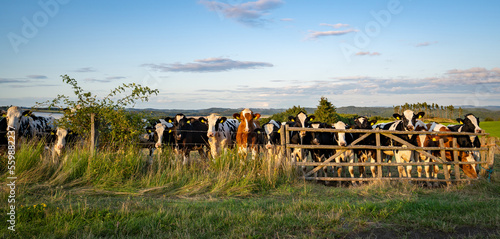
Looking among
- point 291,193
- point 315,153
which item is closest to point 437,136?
point 315,153

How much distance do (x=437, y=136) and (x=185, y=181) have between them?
28.1ft

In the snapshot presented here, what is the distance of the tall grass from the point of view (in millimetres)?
8352

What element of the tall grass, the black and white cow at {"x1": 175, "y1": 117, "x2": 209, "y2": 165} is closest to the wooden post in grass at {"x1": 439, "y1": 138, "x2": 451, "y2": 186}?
the tall grass

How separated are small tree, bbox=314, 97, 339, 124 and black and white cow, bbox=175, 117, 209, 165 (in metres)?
23.6

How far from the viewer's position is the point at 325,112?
36344mm

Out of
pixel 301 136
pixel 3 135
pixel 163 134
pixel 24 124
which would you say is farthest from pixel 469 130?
pixel 3 135

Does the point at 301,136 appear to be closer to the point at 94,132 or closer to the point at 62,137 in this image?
the point at 94,132

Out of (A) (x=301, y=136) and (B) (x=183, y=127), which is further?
(B) (x=183, y=127)

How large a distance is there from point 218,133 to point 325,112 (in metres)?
24.9

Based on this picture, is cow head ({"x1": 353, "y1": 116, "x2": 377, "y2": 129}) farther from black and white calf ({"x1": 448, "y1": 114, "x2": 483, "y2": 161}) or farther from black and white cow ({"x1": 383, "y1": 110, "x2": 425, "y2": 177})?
black and white calf ({"x1": 448, "y1": 114, "x2": 483, "y2": 161})

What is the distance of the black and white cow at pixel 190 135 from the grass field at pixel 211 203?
2541 millimetres

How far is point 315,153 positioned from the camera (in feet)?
40.3

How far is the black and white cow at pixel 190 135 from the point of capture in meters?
12.5

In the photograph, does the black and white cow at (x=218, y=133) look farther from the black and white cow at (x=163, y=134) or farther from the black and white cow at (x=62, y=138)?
the black and white cow at (x=62, y=138)
